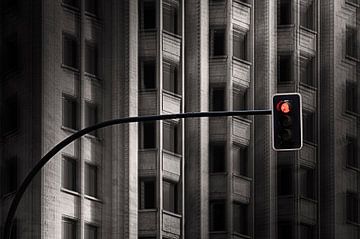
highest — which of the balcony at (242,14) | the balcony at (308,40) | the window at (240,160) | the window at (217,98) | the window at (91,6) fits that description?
the balcony at (242,14)

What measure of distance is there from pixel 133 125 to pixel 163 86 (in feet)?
7.96

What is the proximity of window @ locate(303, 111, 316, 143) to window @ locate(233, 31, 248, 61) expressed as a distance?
4568 millimetres

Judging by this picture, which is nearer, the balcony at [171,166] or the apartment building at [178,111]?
the apartment building at [178,111]

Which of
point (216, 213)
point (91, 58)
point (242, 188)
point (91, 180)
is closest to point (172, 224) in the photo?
point (216, 213)

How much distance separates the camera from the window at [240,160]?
64812mm

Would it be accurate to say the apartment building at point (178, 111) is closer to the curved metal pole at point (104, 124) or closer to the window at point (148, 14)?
the window at point (148, 14)

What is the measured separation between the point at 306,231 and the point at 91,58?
1512 centimetres

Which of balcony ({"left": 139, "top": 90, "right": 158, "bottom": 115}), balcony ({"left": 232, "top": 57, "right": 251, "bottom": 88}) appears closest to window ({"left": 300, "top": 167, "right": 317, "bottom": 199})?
balcony ({"left": 232, "top": 57, "right": 251, "bottom": 88})

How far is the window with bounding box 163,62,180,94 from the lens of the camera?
6234 centimetres

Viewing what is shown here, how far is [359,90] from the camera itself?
6938 centimetres

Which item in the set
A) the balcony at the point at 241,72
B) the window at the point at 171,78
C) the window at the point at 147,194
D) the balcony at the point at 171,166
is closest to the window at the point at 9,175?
the window at the point at 147,194

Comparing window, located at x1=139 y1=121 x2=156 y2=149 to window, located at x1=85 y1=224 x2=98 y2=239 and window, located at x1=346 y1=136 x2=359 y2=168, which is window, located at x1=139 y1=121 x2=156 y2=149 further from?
window, located at x1=346 y1=136 x2=359 y2=168

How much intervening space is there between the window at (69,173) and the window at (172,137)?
7074 millimetres

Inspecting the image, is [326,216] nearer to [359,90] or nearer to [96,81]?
[359,90]
